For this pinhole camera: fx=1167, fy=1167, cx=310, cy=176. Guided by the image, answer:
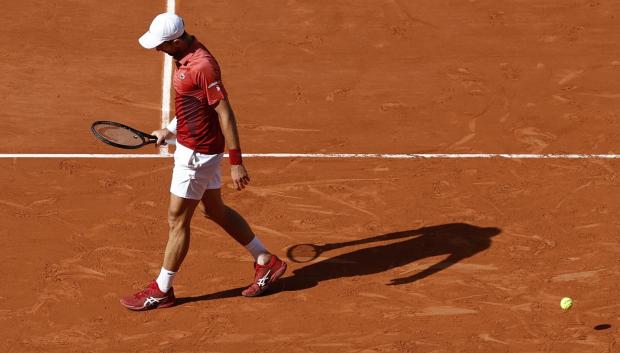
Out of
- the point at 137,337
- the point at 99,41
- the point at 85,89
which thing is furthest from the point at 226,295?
the point at 99,41

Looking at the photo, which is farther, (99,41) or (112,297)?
(99,41)

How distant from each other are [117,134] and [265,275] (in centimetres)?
193

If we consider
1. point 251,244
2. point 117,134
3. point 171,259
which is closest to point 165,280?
point 171,259

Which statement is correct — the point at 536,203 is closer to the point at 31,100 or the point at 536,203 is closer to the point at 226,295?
the point at 226,295

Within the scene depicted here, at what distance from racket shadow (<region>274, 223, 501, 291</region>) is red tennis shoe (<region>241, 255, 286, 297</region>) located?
0.80ft

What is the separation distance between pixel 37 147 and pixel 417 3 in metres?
5.93

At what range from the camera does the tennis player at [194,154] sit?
9.75 m

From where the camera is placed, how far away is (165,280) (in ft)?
34.1

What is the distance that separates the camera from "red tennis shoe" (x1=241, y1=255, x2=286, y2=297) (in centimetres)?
1070

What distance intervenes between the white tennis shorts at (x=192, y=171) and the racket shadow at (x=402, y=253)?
4.82 ft

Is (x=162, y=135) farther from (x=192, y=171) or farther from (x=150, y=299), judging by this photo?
(x=150, y=299)

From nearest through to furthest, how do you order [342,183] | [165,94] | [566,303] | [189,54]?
[189,54] < [566,303] < [342,183] < [165,94]

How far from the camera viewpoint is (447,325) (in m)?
10.4

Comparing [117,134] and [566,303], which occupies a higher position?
[117,134]
